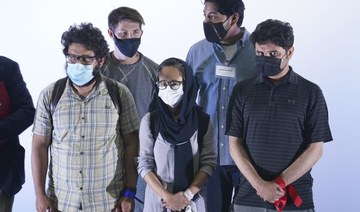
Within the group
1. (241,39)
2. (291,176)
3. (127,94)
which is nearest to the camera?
(291,176)

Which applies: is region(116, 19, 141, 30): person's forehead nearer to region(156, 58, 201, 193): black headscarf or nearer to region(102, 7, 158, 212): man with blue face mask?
region(102, 7, 158, 212): man with blue face mask

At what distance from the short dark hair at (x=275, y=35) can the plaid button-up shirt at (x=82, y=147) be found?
0.77 m

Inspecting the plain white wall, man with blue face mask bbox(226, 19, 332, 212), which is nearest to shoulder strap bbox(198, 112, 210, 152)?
man with blue face mask bbox(226, 19, 332, 212)

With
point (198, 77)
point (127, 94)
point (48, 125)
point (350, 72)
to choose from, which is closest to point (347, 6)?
point (350, 72)

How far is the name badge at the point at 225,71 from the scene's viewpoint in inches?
103

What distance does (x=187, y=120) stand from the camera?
2.24 m

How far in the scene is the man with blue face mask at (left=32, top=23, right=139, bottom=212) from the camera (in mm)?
2180

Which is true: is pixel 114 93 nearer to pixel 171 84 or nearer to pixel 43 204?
pixel 171 84

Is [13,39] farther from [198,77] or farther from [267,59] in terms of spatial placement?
[267,59]

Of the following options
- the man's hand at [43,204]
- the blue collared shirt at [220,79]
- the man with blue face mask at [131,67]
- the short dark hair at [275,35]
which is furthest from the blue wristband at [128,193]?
the short dark hair at [275,35]

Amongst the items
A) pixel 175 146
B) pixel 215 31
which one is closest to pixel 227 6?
pixel 215 31

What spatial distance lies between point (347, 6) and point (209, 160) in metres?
1.92

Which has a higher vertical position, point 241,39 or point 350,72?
point 241,39

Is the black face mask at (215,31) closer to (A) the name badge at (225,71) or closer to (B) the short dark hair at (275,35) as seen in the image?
(A) the name badge at (225,71)
